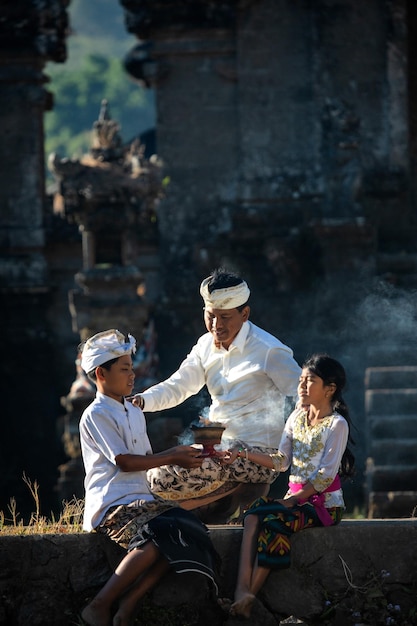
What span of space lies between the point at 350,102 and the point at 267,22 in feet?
4.97

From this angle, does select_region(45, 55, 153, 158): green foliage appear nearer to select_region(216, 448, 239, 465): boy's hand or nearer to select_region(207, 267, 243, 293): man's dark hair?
select_region(207, 267, 243, 293): man's dark hair

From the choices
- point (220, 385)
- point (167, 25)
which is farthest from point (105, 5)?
point (220, 385)

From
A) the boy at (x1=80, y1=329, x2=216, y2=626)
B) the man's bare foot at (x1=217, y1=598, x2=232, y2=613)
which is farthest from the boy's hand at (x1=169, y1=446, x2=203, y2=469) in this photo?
the man's bare foot at (x1=217, y1=598, x2=232, y2=613)

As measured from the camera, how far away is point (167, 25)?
657 inches

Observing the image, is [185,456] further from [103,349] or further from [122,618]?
[122,618]

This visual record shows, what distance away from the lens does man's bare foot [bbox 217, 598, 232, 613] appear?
6430mm

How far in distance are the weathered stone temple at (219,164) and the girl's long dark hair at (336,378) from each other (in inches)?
331

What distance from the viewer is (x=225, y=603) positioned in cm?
646

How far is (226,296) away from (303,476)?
1121 millimetres

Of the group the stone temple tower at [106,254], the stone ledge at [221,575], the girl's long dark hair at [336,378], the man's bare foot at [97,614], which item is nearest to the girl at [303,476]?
the girl's long dark hair at [336,378]

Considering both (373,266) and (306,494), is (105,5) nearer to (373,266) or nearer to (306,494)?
(373,266)

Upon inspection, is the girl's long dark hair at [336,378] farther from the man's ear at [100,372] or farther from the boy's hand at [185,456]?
the man's ear at [100,372]

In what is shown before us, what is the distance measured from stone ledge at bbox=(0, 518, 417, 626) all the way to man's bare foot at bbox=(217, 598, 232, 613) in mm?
104

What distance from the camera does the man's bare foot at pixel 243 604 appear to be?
624cm
